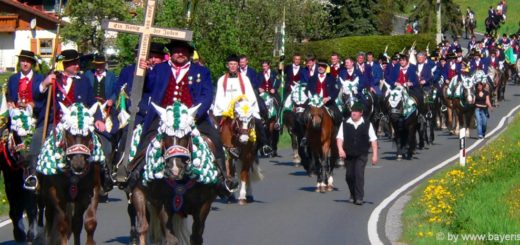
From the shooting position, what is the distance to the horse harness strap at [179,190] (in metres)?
12.8

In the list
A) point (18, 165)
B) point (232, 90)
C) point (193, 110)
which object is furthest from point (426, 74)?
point (193, 110)

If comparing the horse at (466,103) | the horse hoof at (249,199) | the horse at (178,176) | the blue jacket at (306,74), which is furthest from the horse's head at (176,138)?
the horse at (466,103)

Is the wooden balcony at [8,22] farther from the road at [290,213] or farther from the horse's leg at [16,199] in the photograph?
the horse's leg at [16,199]

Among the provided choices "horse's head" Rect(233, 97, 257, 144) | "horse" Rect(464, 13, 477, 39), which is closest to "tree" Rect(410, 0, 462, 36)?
"horse" Rect(464, 13, 477, 39)

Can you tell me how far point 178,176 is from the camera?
12281 mm

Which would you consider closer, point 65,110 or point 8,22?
point 65,110

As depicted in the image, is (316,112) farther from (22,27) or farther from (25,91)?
(22,27)

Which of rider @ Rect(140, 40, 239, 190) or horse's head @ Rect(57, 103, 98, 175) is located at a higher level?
rider @ Rect(140, 40, 239, 190)

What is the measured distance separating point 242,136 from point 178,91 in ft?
19.9

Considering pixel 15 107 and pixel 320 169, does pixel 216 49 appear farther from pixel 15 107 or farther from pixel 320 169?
pixel 15 107

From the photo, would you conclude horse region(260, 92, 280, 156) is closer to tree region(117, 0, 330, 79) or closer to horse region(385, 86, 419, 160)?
horse region(385, 86, 419, 160)

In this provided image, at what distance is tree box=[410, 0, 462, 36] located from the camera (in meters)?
69.8

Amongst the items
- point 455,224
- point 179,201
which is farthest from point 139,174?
point 455,224

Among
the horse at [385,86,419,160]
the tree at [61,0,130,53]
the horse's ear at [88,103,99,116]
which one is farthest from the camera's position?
the tree at [61,0,130,53]
